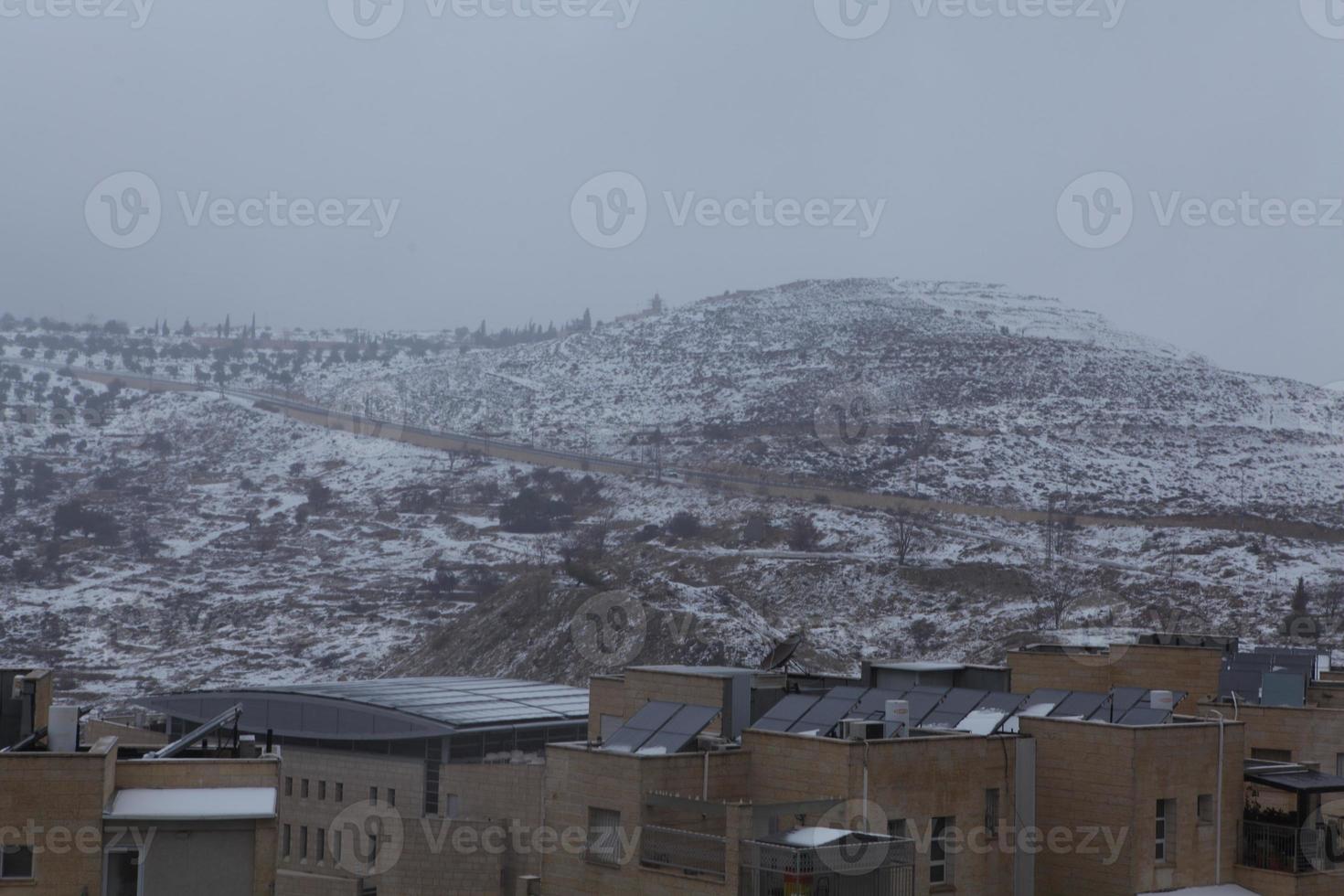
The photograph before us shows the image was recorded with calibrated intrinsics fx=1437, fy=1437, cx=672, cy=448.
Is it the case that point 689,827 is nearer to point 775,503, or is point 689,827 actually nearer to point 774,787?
point 774,787

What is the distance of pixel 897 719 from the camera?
17875 mm

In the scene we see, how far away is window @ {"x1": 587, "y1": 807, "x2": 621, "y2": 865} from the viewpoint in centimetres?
1711

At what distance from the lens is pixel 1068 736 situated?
59.3 ft

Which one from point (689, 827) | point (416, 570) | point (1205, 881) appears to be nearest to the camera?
point (689, 827)

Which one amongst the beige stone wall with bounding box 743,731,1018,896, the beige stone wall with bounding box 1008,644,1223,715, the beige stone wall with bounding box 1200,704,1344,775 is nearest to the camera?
the beige stone wall with bounding box 743,731,1018,896

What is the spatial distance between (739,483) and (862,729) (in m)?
107

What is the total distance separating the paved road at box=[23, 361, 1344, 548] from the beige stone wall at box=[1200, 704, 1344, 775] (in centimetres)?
7576

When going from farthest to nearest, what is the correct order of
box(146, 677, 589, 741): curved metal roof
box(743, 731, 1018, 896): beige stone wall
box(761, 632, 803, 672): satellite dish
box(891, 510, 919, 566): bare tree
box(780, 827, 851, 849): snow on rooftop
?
box(891, 510, 919, 566): bare tree
box(146, 677, 589, 741): curved metal roof
box(761, 632, 803, 672): satellite dish
box(743, 731, 1018, 896): beige stone wall
box(780, 827, 851, 849): snow on rooftop

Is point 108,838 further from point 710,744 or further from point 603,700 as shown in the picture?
point 603,700

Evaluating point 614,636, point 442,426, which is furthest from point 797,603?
point 442,426

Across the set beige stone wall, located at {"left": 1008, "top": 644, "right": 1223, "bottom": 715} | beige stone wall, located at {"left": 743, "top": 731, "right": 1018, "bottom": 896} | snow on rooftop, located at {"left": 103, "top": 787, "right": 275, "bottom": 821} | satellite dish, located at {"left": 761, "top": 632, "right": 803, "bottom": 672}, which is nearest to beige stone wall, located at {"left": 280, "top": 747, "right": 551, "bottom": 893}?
satellite dish, located at {"left": 761, "top": 632, "right": 803, "bottom": 672}

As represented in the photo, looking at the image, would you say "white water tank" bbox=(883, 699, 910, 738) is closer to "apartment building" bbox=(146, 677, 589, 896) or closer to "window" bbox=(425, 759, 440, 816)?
"apartment building" bbox=(146, 677, 589, 896)

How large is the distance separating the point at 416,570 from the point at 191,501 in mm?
35937

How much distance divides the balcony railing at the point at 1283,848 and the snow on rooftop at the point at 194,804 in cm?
1252
